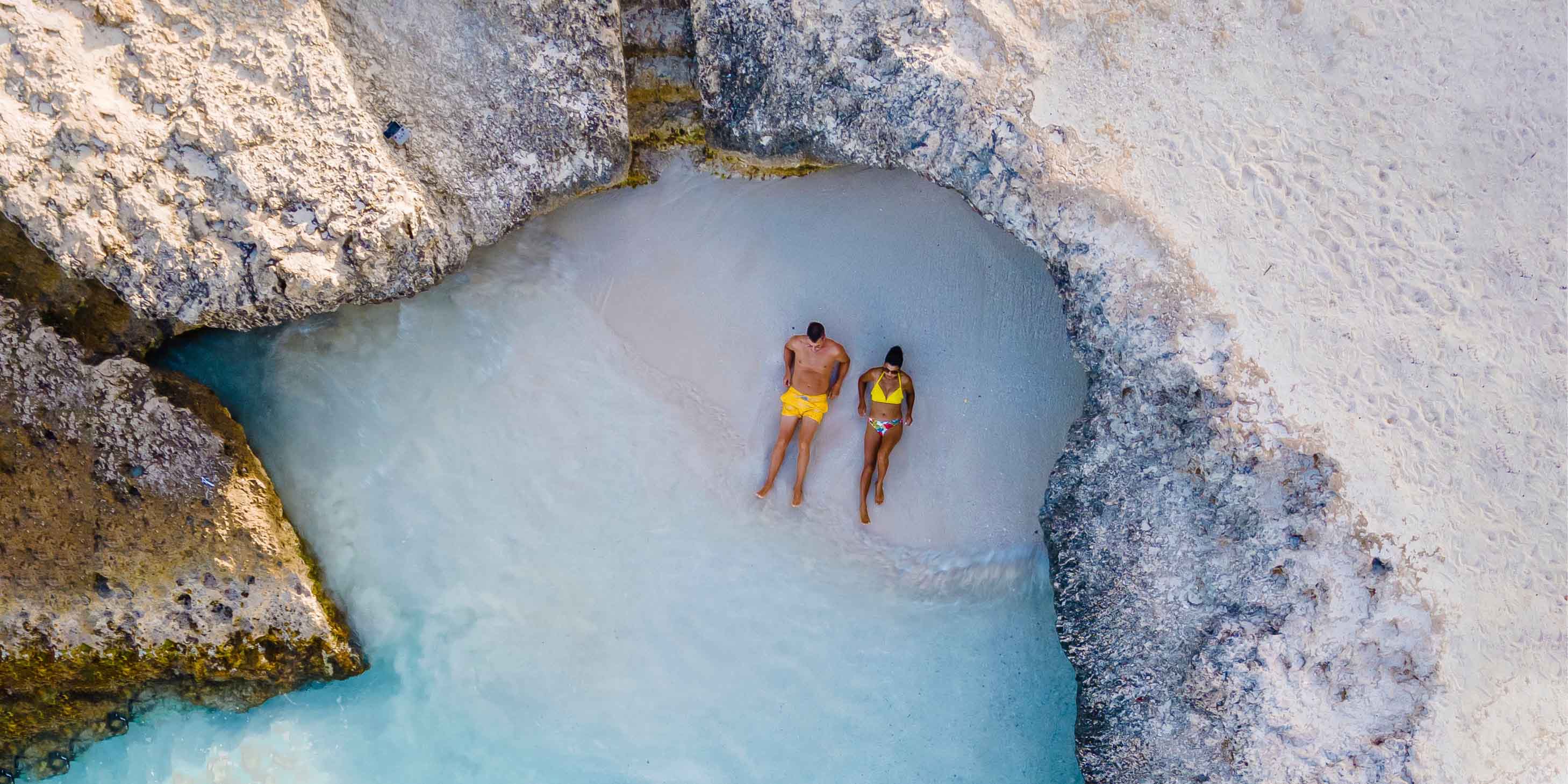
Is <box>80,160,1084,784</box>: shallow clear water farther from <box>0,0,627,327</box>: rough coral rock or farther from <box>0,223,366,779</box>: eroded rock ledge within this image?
<box>0,0,627,327</box>: rough coral rock

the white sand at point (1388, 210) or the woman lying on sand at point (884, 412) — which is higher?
the white sand at point (1388, 210)

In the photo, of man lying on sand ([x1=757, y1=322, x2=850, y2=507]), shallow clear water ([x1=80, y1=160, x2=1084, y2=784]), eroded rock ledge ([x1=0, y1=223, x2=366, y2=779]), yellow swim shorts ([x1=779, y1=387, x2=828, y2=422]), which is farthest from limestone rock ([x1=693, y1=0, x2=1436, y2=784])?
eroded rock ledge ([x1=0, y1=223, x2=366, y2=779])

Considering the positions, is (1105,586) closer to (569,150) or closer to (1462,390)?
(1462,390)

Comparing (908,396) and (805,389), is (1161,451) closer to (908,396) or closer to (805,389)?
(908,396)

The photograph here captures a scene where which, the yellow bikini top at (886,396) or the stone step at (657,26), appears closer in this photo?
the stone step at (657,26)

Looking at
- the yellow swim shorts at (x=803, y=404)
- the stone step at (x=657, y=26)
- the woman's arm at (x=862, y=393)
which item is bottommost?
the yellow swim shorts at (x=803, y=404)

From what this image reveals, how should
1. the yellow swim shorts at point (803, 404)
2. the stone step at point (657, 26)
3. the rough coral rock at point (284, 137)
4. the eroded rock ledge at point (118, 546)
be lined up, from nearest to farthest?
1. the rough coral rock at point (284, 137)
2. the eroded rock ledge at point (118, 546)
3. the stone step at point (657, 26)
4. the yellow swim shorts at point (803, 404)

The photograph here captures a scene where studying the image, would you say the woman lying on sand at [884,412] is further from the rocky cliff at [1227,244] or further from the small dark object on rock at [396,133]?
the small dark object on rock at [396,133]

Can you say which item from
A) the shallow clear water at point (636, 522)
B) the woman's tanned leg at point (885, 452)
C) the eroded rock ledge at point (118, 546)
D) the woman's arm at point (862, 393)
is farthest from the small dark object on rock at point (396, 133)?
the woman's tanned leg at point (885, 452)
